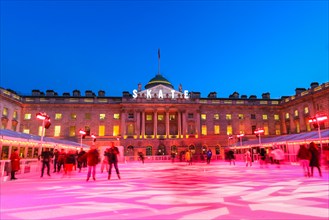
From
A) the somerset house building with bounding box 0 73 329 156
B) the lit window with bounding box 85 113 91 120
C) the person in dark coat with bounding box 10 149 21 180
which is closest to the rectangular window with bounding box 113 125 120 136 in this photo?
the somerset house building with bounding box 0 73 329 156

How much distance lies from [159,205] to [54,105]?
59503 millimetres

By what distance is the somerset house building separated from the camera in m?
58.2

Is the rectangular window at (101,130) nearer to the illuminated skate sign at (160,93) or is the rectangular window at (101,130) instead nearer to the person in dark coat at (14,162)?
the illuminated skate sign at (160,93)

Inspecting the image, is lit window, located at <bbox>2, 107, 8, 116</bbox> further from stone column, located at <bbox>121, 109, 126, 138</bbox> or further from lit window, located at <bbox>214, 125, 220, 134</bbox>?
lit window, located at <bbox>214, 125, 220, 134</bbox>

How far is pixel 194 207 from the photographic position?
5875mm

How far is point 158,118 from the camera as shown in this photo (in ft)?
212

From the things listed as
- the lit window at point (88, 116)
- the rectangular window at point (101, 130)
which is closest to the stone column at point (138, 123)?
the rectangular window at point (101, 130)

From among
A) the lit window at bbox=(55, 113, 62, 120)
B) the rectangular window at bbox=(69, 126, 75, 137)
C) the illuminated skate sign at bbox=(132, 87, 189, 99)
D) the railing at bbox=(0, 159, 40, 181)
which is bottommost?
the railing at bbox=(0, 159, 40, 181)

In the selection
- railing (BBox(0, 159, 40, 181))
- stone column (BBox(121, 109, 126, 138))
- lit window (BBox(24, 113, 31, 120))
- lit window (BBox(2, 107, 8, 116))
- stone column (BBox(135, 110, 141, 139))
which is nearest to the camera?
railing (BBox(0, 159, 40, 181))

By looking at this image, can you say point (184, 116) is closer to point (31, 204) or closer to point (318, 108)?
point (318, 108)

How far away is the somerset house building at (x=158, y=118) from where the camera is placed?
191 feet

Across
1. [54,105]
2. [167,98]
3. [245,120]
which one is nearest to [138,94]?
[167,98]

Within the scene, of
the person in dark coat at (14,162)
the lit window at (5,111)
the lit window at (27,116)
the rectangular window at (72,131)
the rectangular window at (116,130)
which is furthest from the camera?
the rectangular window at (116,130)

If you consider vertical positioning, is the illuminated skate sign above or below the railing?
above
